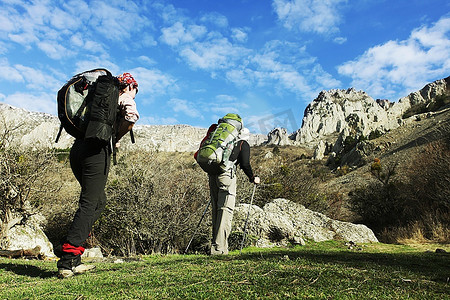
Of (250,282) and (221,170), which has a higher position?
(221,170)

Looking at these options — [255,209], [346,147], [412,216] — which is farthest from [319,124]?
[255,209]

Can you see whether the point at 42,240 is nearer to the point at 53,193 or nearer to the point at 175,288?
the point at 53,193

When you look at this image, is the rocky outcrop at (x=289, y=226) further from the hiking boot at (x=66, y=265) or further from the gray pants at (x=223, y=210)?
the hiking boot at (x=66, y=265)

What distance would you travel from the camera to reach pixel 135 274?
3350mm

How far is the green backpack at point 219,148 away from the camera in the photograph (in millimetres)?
5074

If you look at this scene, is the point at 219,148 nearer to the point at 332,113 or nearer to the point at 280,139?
the point at 280,139

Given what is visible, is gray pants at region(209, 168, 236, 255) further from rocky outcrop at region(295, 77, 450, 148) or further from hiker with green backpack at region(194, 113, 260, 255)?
rocky outcrop at region(295, 77, 450, 148)

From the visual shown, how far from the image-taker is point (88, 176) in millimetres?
3561

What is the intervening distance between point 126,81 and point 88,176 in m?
1.26

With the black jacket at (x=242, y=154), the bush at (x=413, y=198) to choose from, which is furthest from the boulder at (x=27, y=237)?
the bush at (x=413, y=198)

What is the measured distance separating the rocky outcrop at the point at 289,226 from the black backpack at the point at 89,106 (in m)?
5.70

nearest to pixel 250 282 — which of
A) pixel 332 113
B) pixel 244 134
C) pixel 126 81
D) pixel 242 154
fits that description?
pixel 126 81

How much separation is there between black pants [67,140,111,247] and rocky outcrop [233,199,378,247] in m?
5.32

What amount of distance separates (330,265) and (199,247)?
5.52 metres
